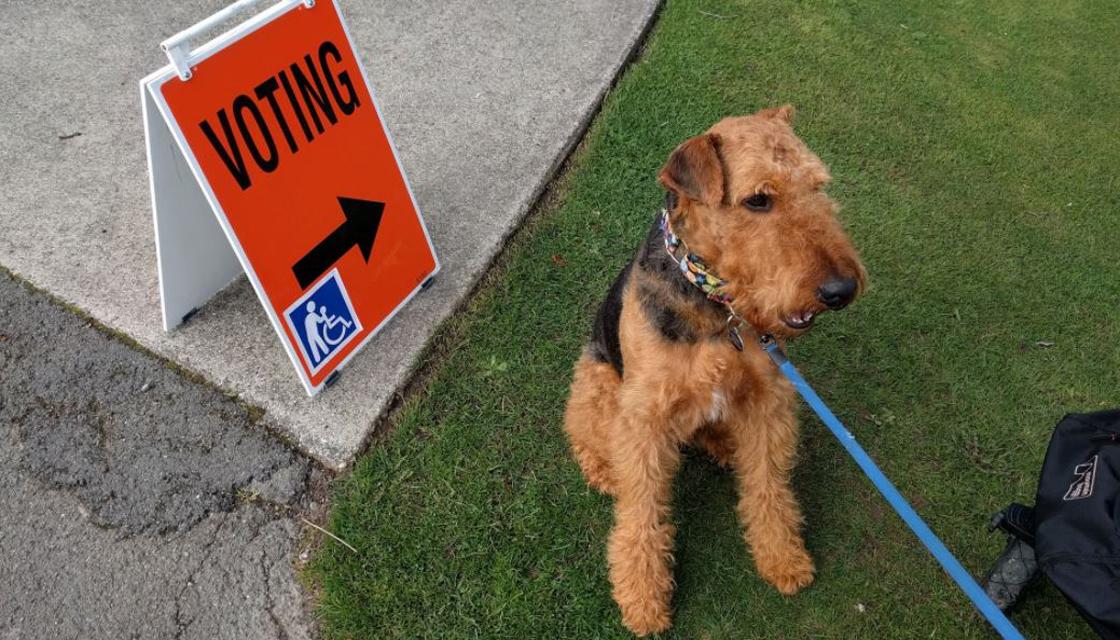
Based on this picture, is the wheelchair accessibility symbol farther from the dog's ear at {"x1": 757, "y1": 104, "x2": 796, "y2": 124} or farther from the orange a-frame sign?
the dog's ear at {"x1": 757, "y1": 104, "x2": 796, "y2": 124}

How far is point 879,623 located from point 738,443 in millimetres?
1001

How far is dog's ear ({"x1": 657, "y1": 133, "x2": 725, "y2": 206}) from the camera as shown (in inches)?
100

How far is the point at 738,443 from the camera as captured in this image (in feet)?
11.1

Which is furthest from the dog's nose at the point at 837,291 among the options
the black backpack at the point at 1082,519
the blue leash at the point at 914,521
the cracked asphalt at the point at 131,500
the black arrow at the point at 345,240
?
the cracked asphalt at the point at 131,500

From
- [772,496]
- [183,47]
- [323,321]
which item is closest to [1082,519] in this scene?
[772,496]

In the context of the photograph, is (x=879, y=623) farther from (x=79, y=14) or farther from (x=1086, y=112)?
(x=79, y=14)

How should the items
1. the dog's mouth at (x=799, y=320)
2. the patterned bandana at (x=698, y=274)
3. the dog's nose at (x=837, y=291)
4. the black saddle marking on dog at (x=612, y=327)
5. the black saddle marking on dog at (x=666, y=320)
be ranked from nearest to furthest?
the dog's nose at (x=837, y=291) → the dog's mouth at (x=799, y=320) → the patterned bandana at (x=698, y=274) → the black saddle marking on dog at (x=666, y=320) → the black saddle marking on dog at (x=612, y=327)

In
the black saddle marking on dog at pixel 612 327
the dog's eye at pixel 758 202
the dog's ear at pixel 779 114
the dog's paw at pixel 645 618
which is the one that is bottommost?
the dog's paw at pixel 645 618

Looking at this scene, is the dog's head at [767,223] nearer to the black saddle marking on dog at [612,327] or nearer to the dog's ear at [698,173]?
the dog's ear at [698,173]

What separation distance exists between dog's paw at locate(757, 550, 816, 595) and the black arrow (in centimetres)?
255

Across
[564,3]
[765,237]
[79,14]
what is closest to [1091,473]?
[765,237]

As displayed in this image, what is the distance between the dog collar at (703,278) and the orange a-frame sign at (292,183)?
5.81ft

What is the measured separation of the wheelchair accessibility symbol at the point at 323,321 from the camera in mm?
3635

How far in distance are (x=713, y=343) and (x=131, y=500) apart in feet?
9.36
